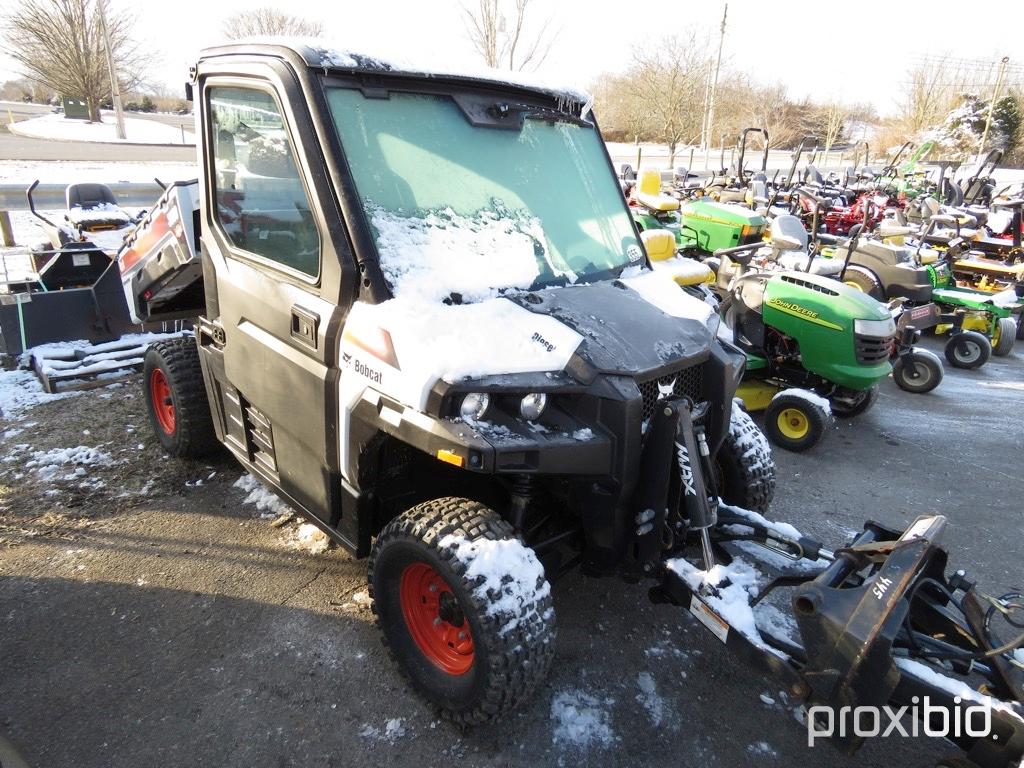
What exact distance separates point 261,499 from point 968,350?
7433 mm

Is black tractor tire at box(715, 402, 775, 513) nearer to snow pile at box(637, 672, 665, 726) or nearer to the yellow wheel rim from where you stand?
snow pile at box(637, 672, 665, 726)

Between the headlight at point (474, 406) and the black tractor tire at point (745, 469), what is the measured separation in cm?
152

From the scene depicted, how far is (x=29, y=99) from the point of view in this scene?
184 feet

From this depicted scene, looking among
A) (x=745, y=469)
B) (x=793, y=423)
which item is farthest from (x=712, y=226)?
(x=745, y=469)

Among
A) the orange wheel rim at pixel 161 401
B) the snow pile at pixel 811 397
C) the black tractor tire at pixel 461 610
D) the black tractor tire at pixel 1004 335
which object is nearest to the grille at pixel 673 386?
the black tractor tire at pixel 461 610

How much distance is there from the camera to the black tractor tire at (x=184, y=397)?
4105 millimetres

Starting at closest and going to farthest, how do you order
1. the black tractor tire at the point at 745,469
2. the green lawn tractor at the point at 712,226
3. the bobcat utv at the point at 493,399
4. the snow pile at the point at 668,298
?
1. the bobcat utv at the point at 493,399
2. the snow pile at the point at 668,298
3. the black tractor tire at the point at 745,469
4. the green lawn tractor at the point at 712,226

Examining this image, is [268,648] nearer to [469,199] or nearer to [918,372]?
[469,199]

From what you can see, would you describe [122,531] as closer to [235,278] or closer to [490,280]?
[235,278]

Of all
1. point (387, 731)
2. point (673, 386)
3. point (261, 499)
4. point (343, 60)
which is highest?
point (343, 60)

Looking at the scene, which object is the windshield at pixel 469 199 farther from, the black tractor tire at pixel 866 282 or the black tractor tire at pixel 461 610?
the black tractor tire at pixel 866 282

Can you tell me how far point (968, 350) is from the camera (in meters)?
7.57

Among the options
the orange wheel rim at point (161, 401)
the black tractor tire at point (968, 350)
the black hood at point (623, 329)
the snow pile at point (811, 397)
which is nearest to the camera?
the black hood at point (623, 329)

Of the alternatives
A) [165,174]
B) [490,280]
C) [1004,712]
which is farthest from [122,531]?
[165,174]
